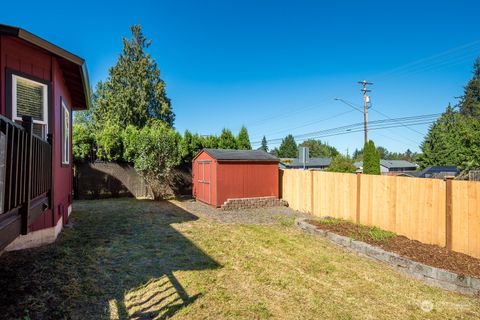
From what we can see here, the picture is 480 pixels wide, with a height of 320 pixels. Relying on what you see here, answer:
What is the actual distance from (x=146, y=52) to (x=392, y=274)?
91.7 ft

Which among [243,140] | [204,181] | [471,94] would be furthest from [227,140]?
[471,94]

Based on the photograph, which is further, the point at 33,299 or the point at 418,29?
the point at 418,29

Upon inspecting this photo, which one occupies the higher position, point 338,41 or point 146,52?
point 146,52

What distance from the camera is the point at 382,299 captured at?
364cm

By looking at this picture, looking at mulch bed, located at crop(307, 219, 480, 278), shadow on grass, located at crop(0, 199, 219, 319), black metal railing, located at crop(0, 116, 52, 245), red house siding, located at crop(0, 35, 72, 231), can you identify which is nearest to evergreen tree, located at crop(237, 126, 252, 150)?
mulch bed, located at crop(307, 219, 480, 278)

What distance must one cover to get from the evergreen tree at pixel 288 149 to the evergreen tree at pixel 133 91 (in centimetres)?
5477

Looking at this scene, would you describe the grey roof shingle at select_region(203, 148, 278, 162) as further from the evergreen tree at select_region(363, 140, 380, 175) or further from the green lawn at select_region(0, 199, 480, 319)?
the evergreen tree at select_region(363, 140, 380, 175)

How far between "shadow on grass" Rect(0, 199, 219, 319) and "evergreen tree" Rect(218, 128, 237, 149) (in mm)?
8869

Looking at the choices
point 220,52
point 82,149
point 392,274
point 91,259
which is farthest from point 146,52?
point 392,274

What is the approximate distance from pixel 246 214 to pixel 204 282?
576cm

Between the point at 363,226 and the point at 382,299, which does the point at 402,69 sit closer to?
the point at 363,226

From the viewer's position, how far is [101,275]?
3941mm

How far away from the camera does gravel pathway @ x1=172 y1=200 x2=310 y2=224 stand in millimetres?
8555

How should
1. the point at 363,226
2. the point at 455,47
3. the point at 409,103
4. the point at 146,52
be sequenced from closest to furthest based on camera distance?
1. the point at 363,226
2. the point at 455,47
3. the point at 409,103
4. the point at 146,52
